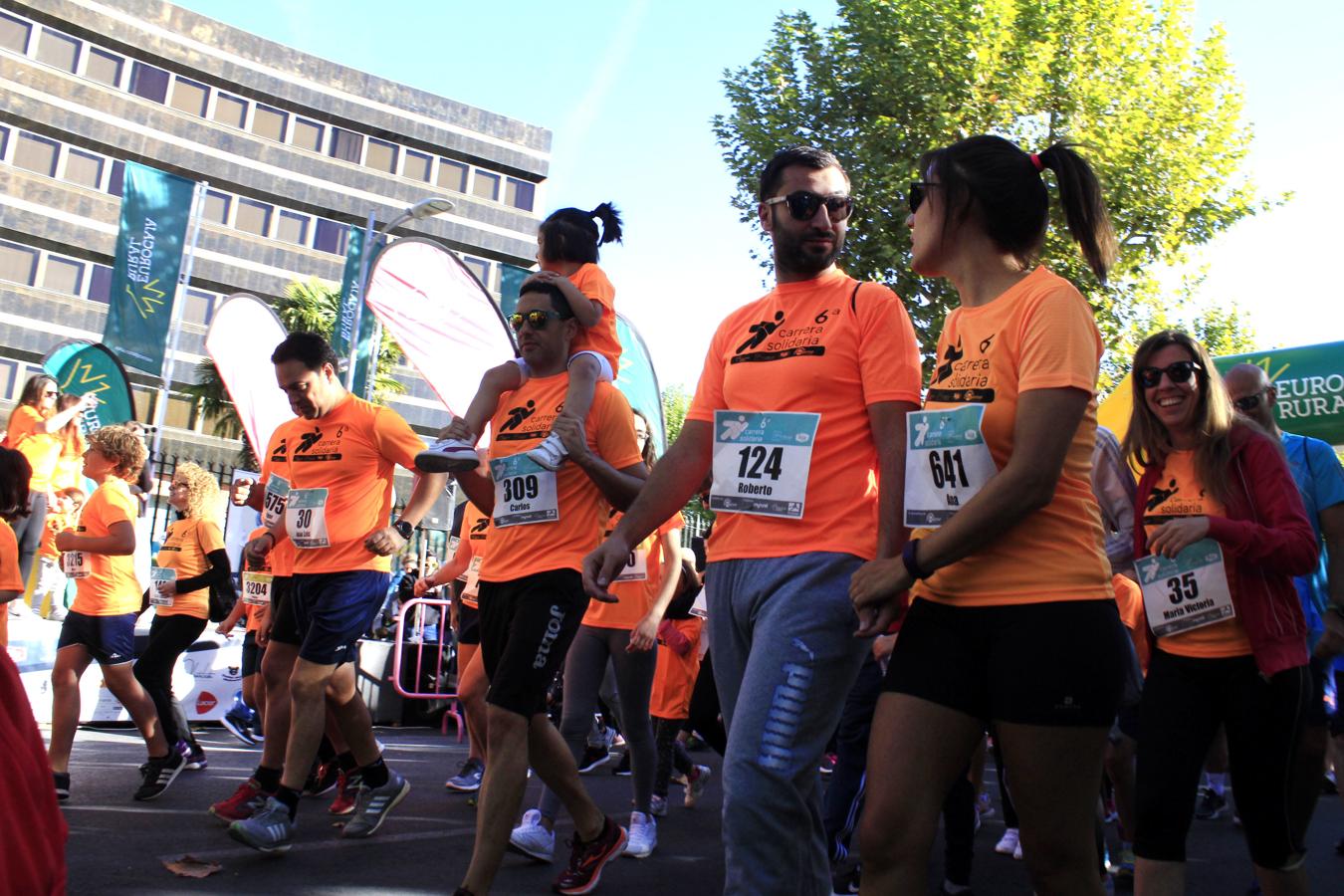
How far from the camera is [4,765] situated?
2.48 metres

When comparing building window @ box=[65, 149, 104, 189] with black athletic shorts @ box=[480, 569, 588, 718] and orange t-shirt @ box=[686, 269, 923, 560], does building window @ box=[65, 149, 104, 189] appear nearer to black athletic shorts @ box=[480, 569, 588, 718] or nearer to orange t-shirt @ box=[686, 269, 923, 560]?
black athletic shorts @ box=[480, 569, 588, 718]

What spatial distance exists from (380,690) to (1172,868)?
32.6 ft

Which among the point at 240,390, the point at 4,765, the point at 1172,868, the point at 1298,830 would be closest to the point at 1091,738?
the point at 1172,868

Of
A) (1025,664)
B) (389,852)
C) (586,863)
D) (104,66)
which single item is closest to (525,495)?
(586,863)

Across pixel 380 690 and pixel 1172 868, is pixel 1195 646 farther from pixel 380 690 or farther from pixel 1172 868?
pixel 380 690

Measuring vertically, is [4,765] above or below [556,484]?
below

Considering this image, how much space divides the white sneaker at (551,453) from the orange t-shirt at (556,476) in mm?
260

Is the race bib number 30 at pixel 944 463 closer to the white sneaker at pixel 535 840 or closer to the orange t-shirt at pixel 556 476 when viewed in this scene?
the orange t-shirt at pixel 556 476

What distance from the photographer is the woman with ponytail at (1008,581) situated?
2.28m

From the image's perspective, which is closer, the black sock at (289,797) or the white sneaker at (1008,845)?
the black sock at (289,797)

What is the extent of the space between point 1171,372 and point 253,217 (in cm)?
4581

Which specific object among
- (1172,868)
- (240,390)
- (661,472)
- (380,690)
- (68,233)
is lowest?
(380,690)

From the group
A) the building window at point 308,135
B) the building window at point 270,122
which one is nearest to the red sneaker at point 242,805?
the building window at point 270,122

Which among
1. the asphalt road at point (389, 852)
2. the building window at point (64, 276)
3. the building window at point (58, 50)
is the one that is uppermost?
the building window at point (58, 50)
